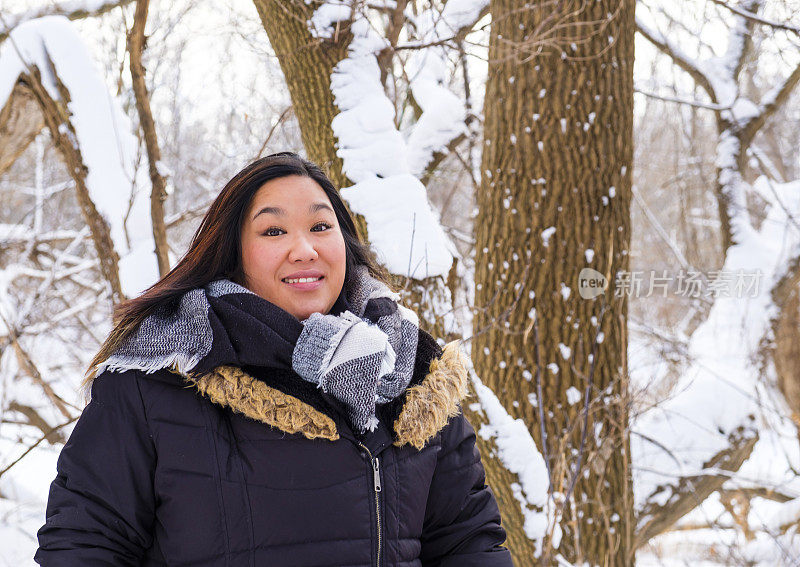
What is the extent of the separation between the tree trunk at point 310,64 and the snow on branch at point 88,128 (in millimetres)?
765

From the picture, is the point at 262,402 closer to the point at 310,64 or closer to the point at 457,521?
the point at 457,521

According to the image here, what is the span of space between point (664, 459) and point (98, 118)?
12.5 ft

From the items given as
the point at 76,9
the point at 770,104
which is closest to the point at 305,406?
the point at 76,9

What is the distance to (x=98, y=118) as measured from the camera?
2824 millimetres

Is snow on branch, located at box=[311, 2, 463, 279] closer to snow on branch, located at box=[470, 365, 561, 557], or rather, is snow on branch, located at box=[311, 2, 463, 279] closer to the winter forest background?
the winter forest background

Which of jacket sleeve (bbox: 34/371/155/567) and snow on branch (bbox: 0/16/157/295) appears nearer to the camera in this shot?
jacket sleeve (bbox: 34/371/155/567)

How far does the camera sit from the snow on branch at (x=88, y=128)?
2807 millimetres

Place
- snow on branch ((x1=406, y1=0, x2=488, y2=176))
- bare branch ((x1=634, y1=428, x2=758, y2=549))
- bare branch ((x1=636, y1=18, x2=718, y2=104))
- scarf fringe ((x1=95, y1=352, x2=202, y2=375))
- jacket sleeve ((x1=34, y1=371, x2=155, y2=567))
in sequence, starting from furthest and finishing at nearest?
bare branch ((x1=636, y1=18, x2=718, y2=104)) → bare branch ((x1=634, y1=428, x2=758, y2=549)) → snow on branch ((x1=406, y1=0, x2=488, y2=176)) → scarf fringe ((x1=95, y1=352, x2=202, y2=375)) → jacket sleeve ((x1=34, y1=371, x2=155, y2=567))

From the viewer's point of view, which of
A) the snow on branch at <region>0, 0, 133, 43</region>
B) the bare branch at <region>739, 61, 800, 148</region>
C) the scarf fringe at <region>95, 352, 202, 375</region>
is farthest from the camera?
the bare branch at <region>739, 61, 800, 148</region>

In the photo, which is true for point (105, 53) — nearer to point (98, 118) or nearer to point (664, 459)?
point (98, 118)

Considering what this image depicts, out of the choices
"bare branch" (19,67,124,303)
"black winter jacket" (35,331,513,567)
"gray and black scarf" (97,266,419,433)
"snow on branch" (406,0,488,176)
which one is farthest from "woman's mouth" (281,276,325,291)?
"snow on branch" (406,0,488,176)

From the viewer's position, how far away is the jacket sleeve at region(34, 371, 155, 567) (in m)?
1.32

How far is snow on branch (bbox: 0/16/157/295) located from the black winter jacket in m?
1.42

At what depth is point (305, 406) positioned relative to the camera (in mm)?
1516
